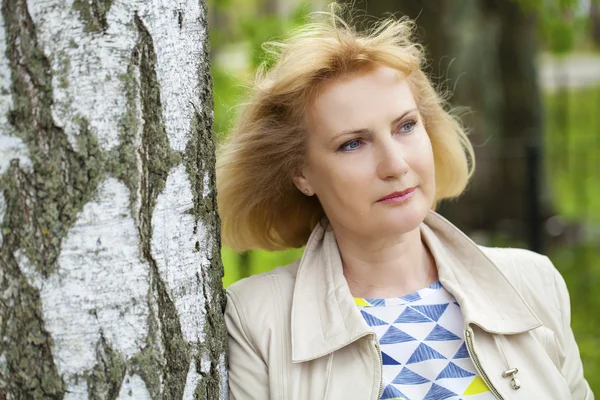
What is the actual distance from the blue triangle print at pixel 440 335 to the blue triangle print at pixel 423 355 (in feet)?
0.13

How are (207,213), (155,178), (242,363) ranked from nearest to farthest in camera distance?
(155,178)
(207,213)
(242,363)

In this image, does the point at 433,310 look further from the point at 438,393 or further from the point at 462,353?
the point at 438,393

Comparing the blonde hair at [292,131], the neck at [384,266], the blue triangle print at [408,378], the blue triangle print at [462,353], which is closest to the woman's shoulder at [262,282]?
the neck at [384,266]

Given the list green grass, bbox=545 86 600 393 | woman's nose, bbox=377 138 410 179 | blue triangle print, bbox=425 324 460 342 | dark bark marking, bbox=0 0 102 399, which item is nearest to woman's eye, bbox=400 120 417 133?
woman's nose, bbox=377 138 410 179

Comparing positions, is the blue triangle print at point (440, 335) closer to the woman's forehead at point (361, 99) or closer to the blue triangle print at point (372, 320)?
the blue triangle print at point (372, 320)

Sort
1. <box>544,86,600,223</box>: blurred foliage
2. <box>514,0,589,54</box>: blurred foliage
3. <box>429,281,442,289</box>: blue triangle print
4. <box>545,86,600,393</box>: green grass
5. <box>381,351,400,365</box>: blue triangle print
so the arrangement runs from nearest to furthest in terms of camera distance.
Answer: <box>381,351,400,365</box>: blue triangle print → <box>429,281,442,289</box>: blue triangle print → <box>514,0,589,54</box>: blurred foliage → <box>545,86,600,393</box>: green grass → <box>544,86,600,223</box>: blurred foliage

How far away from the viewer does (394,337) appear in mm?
2371

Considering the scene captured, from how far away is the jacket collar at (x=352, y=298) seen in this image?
88.6 inches

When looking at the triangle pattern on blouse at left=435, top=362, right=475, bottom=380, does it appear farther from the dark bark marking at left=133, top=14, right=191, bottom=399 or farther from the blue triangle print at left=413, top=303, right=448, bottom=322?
the dark bark marking at left=133, top=14, right=191, bottom=399

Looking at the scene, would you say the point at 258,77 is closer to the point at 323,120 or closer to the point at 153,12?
the point at 323,120

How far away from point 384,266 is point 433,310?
0.20m

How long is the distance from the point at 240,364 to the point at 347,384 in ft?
0.96

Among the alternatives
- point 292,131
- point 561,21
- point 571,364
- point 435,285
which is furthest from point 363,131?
point 561,21

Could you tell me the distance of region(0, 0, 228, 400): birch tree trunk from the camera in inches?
66.9
